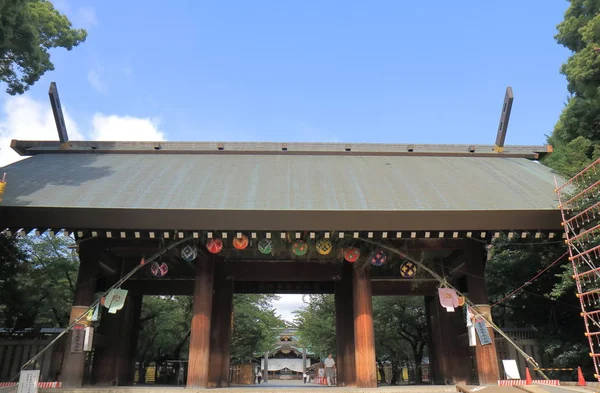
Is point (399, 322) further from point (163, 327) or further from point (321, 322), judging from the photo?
point (163, 327)

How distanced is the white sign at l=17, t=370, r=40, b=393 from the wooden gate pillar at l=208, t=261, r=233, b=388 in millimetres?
4251

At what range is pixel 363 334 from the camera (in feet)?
30.5

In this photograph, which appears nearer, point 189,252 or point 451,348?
point 189,252

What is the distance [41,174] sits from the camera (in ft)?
35.5

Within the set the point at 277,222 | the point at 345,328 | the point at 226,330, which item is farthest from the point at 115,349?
the point at 277,222

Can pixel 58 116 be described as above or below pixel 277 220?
Answer: above

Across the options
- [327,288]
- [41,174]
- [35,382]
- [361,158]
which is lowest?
[35,382]

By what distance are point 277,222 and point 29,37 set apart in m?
8.00

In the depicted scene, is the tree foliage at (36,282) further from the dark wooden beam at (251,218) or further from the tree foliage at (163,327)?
Answer: the dark wooden beam at (251,218)

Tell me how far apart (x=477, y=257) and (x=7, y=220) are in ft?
33.4

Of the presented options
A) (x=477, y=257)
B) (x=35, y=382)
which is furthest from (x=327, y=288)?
(x=35, y=382)

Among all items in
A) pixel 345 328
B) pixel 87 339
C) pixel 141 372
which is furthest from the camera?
pixel 141 372

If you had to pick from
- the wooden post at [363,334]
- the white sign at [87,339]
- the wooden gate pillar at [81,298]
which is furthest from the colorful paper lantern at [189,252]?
the wooden post at [363,334]

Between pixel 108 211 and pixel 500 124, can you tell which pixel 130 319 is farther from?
pixel 500 124
